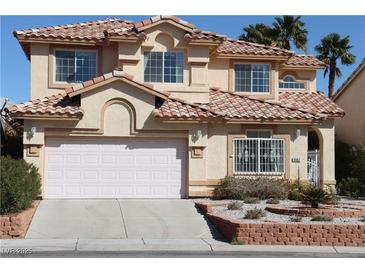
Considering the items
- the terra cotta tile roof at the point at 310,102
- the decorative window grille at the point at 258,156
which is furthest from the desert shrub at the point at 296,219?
the terra cotta tile roof at the point at 310,102

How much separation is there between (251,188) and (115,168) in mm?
4873

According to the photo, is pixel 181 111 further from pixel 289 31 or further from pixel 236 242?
pixel 289 31

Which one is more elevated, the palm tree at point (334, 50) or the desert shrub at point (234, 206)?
the palm tree at point (334, 50)

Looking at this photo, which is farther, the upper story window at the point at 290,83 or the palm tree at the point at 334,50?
A: the palm tree at the point at 334,50

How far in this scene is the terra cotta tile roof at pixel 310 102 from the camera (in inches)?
1059

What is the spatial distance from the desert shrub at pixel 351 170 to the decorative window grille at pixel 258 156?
4694mm

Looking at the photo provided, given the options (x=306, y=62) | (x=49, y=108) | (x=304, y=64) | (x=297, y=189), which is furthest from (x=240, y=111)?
(x=49, y=108)

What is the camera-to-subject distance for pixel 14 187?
17391 millimetres

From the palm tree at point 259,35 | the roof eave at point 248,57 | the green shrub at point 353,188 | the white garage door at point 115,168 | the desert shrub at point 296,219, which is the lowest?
the desert shrub at point 296,219

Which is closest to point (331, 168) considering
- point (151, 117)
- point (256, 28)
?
point (151, 117)

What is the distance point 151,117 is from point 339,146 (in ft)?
45.6

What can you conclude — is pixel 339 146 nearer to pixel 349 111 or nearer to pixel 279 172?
pixel 349 111

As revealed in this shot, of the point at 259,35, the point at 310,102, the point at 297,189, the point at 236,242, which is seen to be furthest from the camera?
the point at 259,35

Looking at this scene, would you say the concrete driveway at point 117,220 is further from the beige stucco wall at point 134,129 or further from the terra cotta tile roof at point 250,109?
the terra cotta tile roof at point 250,109
